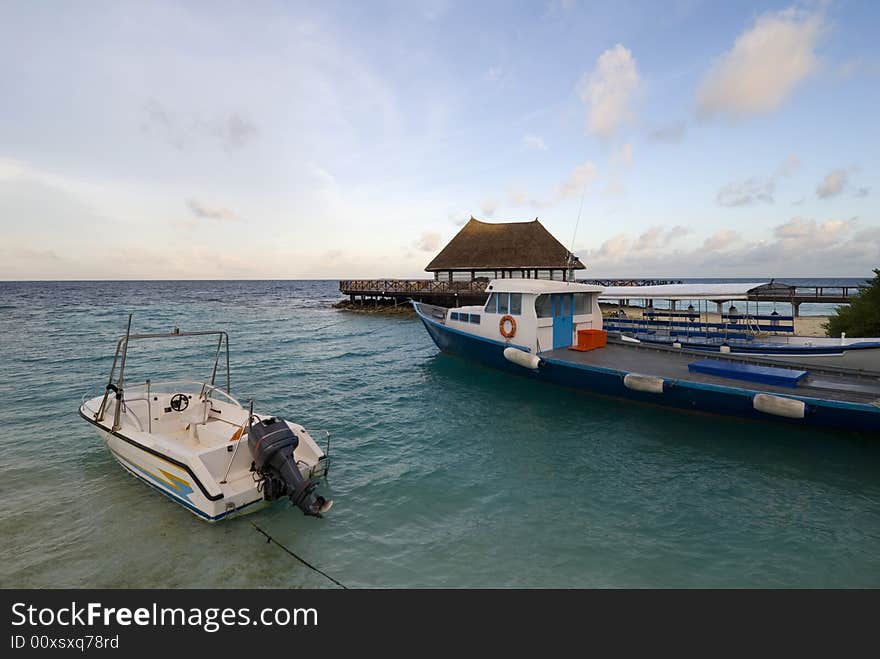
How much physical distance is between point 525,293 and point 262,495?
9642 mm

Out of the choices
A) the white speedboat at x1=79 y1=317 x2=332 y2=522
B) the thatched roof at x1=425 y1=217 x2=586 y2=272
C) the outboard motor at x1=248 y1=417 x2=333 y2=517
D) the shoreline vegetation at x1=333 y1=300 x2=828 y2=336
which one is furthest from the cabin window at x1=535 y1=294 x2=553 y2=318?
the shoreline vegetation at x1=333 y1=300 x2=828 y2=336

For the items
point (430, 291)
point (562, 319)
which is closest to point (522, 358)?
point (562, 319)

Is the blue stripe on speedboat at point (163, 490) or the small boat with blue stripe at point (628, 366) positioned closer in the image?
the blue stripe on speedboat at point (163, 490)

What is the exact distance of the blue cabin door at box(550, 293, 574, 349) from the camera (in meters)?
13.9

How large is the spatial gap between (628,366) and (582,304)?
12.4ft

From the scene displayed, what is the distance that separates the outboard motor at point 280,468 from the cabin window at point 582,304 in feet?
36.7

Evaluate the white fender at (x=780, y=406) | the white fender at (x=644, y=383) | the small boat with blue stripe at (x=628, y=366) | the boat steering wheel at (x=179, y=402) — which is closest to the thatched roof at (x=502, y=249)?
the small boat with blue stripe at (x=628, y=366)

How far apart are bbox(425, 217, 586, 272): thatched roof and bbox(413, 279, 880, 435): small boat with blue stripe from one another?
63.7 ft

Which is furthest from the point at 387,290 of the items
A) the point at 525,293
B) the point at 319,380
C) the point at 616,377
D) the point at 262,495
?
the point at 262,495

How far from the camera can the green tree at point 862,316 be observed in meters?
17.3

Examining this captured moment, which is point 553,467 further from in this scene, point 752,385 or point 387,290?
point 387,290

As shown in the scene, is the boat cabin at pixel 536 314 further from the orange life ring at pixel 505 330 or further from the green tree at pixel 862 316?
the green tree at pixel 862 316
